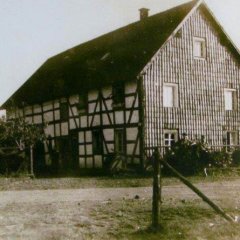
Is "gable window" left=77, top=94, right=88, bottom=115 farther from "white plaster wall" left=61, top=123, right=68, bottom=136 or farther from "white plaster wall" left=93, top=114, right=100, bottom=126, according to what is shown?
"white plaster wall" left=61, top=123, right=68, bottom=136

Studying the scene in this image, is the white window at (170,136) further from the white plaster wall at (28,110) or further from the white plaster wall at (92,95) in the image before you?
the white plaster wall at (28,110)

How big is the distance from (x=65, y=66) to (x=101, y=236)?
2527 centimetres

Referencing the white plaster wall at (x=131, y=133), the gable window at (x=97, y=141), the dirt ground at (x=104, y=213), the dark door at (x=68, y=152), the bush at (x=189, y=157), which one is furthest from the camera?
the dark door at (x=68, y=152)

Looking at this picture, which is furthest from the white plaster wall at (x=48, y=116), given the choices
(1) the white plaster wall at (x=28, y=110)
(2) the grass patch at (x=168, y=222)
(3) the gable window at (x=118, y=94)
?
(2) the grass patch at (x=168, y=222)

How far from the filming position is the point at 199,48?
25.8 metres

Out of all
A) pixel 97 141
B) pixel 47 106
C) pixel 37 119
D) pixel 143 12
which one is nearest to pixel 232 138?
pixel 97 141

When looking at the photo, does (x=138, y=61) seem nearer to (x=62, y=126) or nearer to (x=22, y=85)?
(x=62, y=126)

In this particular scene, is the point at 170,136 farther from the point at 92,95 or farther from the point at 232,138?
the point at 92,95

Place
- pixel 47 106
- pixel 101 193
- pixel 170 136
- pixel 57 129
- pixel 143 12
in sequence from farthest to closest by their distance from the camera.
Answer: pixel 47 106
pixel 57 129
pixel 143 12
pixel 170 136
pixel 101 193

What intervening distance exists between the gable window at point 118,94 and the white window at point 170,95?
2.15 m

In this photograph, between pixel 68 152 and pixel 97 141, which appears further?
pixel 68 152

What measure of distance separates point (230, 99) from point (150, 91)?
616 cm

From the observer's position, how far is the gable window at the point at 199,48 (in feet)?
83.6

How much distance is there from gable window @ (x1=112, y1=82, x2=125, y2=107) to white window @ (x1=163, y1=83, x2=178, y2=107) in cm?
215
